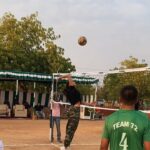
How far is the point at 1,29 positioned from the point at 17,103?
12712 mm

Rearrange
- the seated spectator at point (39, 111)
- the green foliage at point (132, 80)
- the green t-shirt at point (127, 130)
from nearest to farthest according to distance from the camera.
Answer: the green t-shirt at point (127, 130) → the seated spectator at point (39, 111) → the green foliage at point (132, 80)

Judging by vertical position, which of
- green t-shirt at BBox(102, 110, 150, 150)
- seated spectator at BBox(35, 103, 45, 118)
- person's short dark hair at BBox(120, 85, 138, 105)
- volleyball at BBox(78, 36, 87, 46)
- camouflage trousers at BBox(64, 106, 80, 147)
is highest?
volleyball at BBox(78, 36, 87, 46)

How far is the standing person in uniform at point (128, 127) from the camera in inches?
207

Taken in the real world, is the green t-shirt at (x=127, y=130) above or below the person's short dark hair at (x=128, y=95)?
below

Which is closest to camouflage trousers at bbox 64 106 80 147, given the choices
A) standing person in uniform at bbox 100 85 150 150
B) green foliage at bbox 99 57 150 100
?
standing person in uniform at bbox 100 85 150 150

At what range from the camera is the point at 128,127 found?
5270 millimetres

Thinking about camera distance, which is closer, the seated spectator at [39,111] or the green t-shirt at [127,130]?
the green t-shirt at [127,130]

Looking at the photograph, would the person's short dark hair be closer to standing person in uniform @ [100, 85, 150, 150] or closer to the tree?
standing person in uniform @ [100, 85, 150, 150]

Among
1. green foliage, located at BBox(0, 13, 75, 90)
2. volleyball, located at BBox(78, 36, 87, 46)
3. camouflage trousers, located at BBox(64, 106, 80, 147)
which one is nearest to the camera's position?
camouflage trousers, located at BBox(64, 106, 80, 147)

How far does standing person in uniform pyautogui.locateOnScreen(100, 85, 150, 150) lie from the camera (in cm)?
525

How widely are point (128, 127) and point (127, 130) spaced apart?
0.04m

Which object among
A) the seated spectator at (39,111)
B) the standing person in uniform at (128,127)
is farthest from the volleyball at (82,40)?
the seated spectator at (39,111)

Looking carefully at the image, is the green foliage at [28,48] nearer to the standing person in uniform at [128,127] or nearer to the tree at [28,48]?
the tree at [28,48]

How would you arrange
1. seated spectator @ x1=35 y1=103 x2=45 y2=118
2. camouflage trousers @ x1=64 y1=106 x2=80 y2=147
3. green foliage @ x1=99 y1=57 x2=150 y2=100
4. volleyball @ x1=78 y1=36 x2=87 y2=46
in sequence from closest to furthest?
camouflage trousers @ x1=64 y1=106 x2=80 y2=147 → volleyball @ x1=78 y1=36 x2=87 y2=46 → seated spectator @ x1=35 y1=103 x2=45 y2=118 → green foliage @ x1=99 y1=57 x2=150 y2=100
